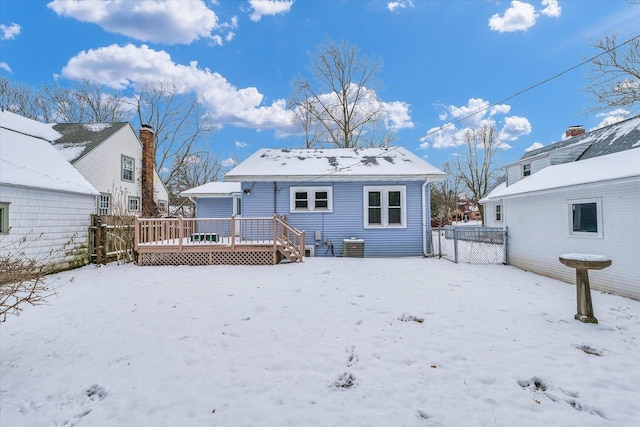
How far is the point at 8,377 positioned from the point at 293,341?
317 cm

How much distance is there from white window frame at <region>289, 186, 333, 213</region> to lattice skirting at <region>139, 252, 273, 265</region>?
2711 millimetres

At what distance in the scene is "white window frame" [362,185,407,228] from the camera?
446 inches

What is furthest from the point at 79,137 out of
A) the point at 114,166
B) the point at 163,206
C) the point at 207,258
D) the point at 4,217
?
the point at 207,258

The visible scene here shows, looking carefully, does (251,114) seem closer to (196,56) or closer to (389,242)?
(196,56)

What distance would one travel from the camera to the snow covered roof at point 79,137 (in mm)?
13773

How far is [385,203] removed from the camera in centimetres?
1141

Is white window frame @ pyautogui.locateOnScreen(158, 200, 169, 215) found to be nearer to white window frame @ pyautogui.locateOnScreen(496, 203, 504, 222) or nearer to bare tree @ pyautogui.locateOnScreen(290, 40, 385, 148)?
bare tree @ pyautogui.locateOnScreen(290, 40, 385, 148)

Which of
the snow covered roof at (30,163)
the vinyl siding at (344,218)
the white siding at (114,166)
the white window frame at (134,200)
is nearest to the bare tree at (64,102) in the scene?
Answer: the white siding at (114,166)

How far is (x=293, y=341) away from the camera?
3.88 metres

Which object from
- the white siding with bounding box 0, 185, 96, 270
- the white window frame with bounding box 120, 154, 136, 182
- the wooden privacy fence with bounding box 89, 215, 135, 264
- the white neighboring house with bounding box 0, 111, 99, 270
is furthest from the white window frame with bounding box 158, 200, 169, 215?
the wooden privacy fence with bounding box 89, 215, 135, 264

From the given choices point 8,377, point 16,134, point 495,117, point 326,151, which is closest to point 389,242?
point 326,151

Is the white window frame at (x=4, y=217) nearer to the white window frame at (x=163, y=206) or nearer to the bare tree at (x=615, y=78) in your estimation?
the white window frame at (x=163, y=206)

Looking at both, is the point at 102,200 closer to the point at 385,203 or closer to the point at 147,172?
the point at 147,172

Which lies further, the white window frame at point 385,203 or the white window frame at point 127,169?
the white window frame at point 127,169
